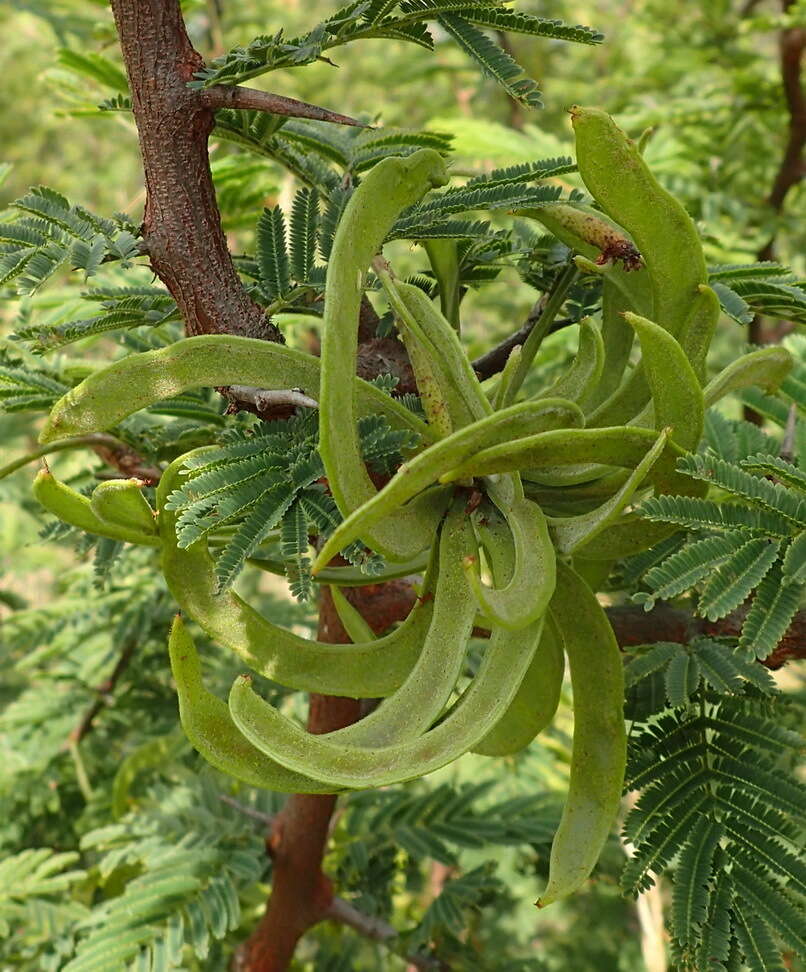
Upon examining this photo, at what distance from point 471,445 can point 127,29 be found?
1.08 ft

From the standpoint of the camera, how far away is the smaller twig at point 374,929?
1061 millimetres

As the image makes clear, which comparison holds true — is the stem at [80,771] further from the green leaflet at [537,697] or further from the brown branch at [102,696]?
the green leaflet at [537,697]

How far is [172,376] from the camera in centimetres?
51

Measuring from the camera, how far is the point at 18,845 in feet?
4.23

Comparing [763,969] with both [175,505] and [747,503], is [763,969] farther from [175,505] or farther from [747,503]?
[175,505]

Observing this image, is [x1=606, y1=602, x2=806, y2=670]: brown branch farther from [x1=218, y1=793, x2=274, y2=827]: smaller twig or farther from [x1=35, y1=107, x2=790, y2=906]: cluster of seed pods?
[x1=218, y1=793, x2=274, y2=827]: smaller twig

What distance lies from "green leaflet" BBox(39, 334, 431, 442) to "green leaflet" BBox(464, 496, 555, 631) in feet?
0.33

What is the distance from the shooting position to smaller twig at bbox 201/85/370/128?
0.56m

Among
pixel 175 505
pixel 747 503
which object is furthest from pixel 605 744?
pixel 175 505

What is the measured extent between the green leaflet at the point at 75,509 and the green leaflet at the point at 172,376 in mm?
29

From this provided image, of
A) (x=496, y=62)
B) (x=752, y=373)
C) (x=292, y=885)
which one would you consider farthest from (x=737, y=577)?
(x=292, y=885)

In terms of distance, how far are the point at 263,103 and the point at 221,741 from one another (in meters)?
0.36

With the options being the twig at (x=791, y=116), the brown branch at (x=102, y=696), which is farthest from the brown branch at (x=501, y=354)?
the twig at (x=791, y=116)

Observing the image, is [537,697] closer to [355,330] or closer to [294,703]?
[355,330]
